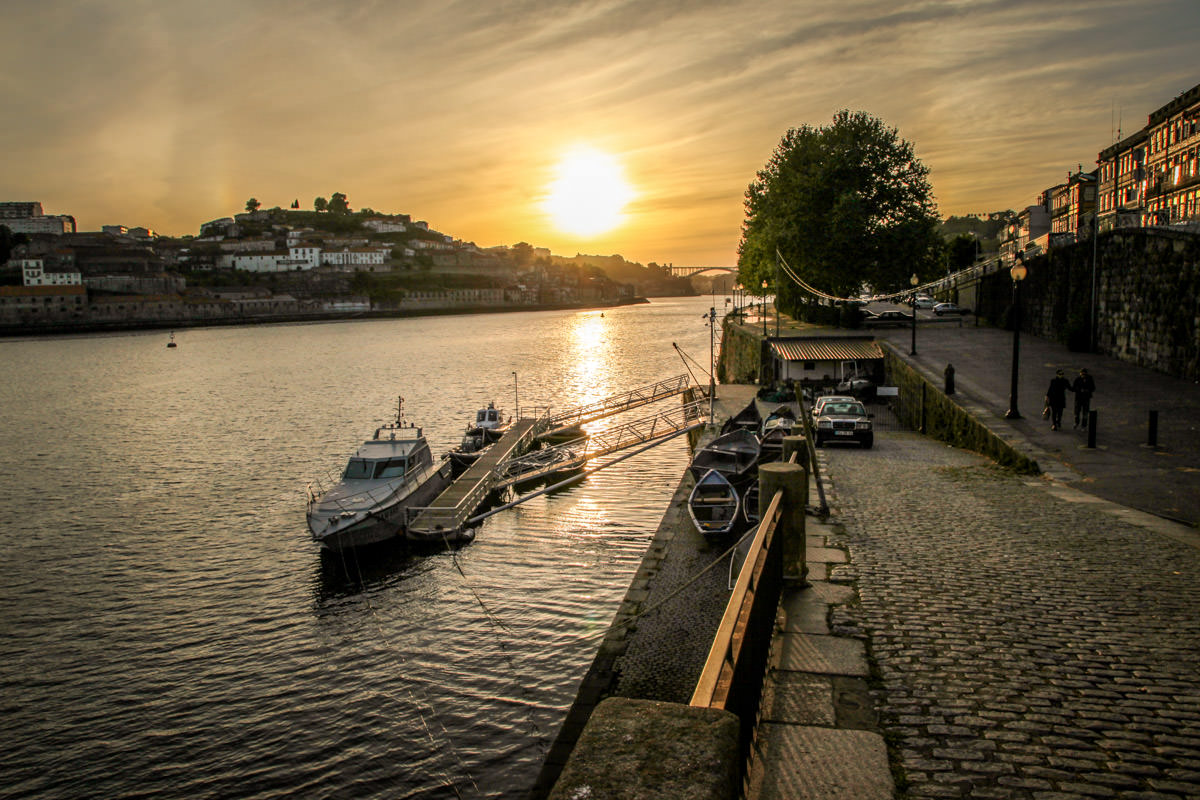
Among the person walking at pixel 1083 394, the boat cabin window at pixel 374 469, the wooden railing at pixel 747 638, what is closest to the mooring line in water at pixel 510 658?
the boat cabin window at pixel 374 469

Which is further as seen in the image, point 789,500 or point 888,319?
point 888,319

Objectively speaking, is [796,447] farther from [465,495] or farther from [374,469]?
[374,469]

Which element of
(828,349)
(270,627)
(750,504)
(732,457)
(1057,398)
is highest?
(828,349)

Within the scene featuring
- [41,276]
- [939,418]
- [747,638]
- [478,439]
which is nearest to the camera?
[747,638]

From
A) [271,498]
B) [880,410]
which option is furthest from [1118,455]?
[271,498]

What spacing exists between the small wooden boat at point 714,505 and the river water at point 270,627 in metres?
2.74

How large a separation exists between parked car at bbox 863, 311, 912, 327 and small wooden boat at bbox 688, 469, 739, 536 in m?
34.4

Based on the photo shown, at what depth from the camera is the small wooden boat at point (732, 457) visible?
2311 cm

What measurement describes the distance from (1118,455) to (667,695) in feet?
39.0

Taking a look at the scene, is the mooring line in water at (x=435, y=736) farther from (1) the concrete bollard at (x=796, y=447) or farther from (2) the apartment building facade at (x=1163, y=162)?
(2) the apartment building facade at (x=1163, y=162)

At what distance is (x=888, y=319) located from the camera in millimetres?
52281

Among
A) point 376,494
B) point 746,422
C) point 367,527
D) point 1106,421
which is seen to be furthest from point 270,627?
point 1106,421

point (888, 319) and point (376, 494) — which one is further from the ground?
point (888, 319)

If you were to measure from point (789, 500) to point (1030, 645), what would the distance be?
2.71 meters
